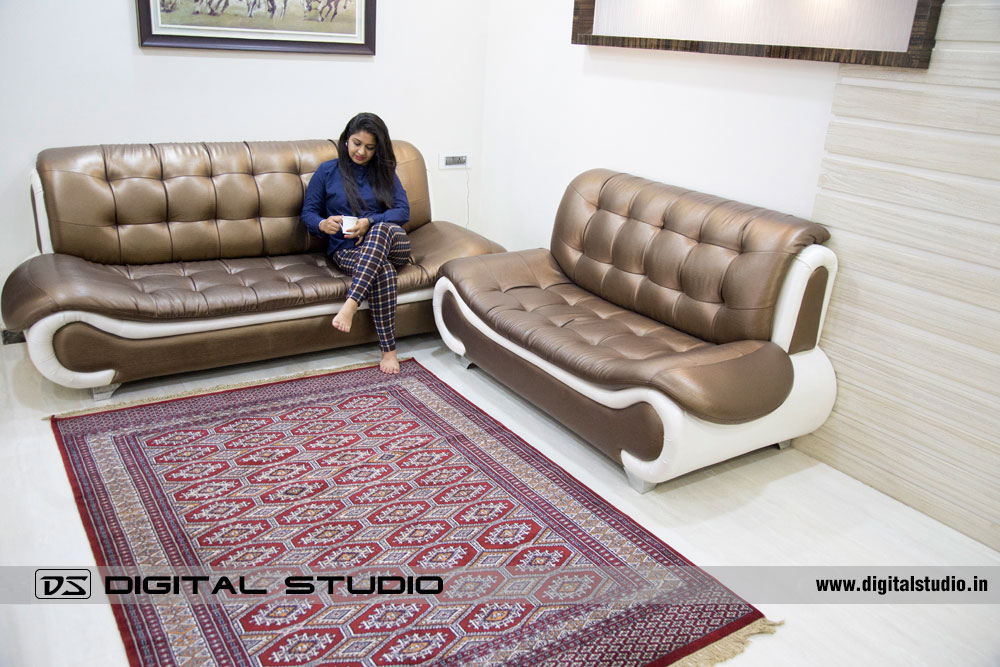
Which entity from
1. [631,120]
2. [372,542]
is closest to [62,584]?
[372,542]

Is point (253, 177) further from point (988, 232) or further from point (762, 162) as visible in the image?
point (988, 232)

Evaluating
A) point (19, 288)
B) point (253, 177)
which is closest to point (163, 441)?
point (19, 288)

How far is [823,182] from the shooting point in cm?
300

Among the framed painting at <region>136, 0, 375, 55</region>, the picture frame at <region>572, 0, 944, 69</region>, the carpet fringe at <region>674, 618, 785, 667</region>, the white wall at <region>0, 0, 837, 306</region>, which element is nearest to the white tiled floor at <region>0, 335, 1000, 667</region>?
the carpet fringe at <region>674, 618, 785, 667</region>

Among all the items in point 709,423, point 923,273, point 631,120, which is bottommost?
point 709,423

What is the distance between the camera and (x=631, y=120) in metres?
3.83

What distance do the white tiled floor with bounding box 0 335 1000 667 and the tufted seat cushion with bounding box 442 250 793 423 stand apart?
36 centimetres

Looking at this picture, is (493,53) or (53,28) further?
(493,53)

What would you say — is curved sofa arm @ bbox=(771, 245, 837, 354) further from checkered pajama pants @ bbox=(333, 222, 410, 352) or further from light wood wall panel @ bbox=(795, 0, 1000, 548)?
checkered pajama pants @ bbox=(333, 222, 410, 352)

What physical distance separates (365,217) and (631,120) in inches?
54.3

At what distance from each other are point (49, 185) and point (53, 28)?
0.75 meters

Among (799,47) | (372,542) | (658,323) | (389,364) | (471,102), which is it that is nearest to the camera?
(372,542)

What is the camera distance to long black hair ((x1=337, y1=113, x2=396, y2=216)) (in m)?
3.66

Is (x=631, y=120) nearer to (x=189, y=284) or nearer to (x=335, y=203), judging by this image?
(x=335, y=203)
